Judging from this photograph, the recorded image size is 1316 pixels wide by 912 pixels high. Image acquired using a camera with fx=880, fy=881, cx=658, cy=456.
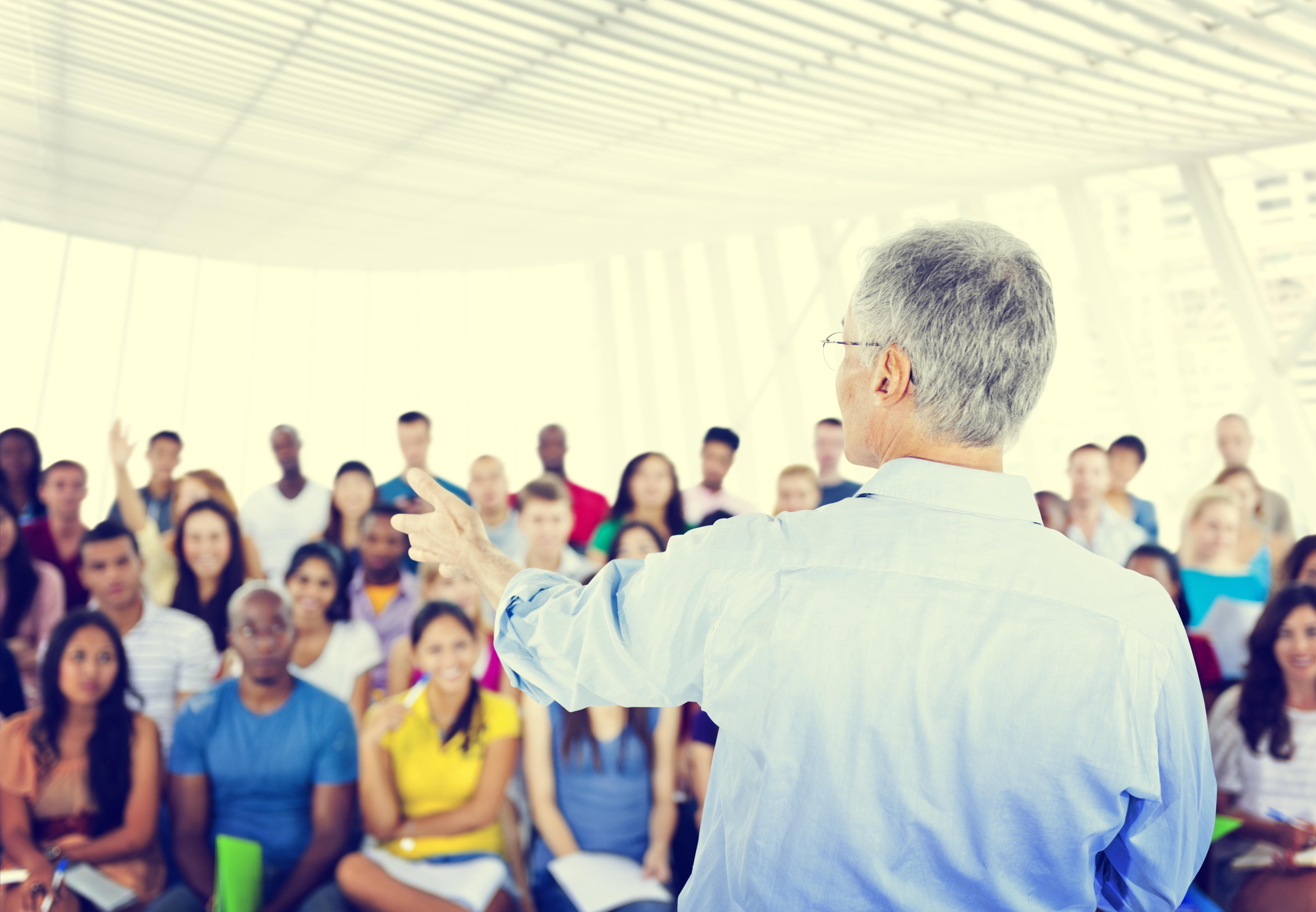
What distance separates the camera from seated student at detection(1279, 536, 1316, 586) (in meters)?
3.33

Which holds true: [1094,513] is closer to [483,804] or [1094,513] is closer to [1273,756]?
[1273,756]

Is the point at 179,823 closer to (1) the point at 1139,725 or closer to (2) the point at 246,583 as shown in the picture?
(2) the point at 246,583

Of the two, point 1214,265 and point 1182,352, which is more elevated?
point 1214,265

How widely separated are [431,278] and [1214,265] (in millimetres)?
9773

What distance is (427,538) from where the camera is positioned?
1.18 m

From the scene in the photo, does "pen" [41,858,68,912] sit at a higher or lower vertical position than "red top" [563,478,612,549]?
lower

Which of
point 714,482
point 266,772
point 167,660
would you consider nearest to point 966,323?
point 266,772

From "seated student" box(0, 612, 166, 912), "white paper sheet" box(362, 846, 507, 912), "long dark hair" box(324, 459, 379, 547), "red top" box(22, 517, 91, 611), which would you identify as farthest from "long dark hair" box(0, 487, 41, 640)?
"white paper sheet" box(362, 846, 507, 912)

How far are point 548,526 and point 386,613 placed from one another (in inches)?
32.5

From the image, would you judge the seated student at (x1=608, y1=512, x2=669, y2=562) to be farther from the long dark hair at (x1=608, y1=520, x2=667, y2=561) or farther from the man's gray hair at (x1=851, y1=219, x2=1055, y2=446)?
the man's gray hair at (x1=851, y1=219, x2=1055, y2=446)

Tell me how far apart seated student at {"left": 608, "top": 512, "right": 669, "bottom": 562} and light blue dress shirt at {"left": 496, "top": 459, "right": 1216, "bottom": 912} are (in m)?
2.74

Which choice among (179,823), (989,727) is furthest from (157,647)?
(989,727)

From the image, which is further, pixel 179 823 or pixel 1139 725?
pixel 179 823

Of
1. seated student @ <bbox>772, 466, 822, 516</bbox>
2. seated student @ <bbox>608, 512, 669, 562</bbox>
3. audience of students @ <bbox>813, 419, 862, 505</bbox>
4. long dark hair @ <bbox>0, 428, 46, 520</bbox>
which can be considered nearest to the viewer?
seated student @ <bbox>608, 512, 669, 562</bbox>
